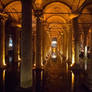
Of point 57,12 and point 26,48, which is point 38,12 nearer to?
point 57,12

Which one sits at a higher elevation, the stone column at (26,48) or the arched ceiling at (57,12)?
the arched ceiling at (57,12)

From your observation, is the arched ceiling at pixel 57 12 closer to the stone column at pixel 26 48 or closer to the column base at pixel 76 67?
the column base at pixel 76 67

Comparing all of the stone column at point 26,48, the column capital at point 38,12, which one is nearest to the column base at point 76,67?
the column capital at point 38,12

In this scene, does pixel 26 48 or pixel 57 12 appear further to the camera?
pixel 57 12

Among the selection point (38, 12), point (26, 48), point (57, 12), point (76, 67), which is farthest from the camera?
point (57, 12)

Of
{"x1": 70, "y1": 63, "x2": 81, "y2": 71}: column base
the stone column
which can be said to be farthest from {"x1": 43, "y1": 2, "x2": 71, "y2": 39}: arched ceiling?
the stone column

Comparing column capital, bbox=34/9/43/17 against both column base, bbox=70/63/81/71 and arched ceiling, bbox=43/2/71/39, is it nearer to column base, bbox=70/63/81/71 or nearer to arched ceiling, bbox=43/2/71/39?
arched ceiling, bbox=43/2/71/39

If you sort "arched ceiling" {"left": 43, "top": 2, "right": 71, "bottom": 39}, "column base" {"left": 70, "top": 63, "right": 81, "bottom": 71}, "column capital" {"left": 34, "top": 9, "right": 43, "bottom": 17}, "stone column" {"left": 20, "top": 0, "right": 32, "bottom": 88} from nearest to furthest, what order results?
"stone column" {"left": 20, "top": 0, "right": 32, "bottom": 88} → "column capital" {"left": 34, "top": 9, "right": 43, "bottom": 17} → "column base" {"left": 70, "top": 63, "right": 81, "bottom": 71} → "arched ceiling" {"left": 43, "top": 2, "right": 71, "bottom": 39}

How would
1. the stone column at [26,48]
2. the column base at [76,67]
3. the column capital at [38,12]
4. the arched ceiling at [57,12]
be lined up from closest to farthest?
the stone column at [26,48], the column capital at [38,12], the column base at [76,67], the arched ceiling at [57,12]

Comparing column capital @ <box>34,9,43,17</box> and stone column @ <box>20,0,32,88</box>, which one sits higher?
column capital @ <box>34,9,43,17</box>

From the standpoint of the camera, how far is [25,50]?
7184 mm

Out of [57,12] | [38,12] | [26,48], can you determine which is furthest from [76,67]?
[57,12]

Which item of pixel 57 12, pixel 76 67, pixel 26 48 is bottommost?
pixel 76 67

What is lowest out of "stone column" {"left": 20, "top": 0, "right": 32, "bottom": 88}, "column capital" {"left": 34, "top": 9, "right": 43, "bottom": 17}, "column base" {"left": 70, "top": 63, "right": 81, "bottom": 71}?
"column base" {"left": 70, "top": 63, "right": 81, "bottom": 71}
